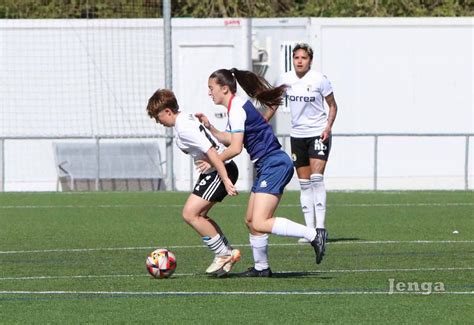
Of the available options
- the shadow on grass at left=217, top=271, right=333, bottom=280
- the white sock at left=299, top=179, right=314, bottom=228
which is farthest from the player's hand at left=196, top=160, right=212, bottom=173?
the white sock at left=299, top=179, right=314, bottom=228

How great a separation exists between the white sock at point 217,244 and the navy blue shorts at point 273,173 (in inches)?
23.7

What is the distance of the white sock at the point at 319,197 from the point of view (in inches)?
538

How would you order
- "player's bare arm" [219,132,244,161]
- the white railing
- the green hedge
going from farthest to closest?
the green hedge < the white railing < "player's bare arm" [219,132,244,161]

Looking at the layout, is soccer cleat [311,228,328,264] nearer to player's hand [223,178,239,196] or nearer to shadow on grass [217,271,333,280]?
shadow on grass [217,271,333,280]

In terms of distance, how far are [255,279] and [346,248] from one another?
293 cm

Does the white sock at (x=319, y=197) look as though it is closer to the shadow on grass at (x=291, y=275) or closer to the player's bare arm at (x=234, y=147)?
the shadow on grass at (x=291, y=275)

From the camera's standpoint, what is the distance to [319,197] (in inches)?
540

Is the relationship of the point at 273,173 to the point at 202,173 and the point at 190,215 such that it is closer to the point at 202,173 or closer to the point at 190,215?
the point at 202,173

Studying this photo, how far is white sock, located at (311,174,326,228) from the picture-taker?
13672mm

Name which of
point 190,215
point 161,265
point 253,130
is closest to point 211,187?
point 190,215

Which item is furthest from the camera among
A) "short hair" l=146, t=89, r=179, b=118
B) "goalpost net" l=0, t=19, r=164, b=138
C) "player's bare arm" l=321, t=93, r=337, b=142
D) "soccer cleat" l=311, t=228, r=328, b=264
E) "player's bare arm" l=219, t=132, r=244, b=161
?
"goalpost net" l=0, t=19, r=164, b=138

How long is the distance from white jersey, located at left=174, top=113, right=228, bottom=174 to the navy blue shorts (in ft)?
1.60

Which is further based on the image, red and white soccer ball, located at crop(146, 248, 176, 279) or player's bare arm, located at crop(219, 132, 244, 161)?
red and white soccer ball, located at crop(146, 248, 176, 279)
